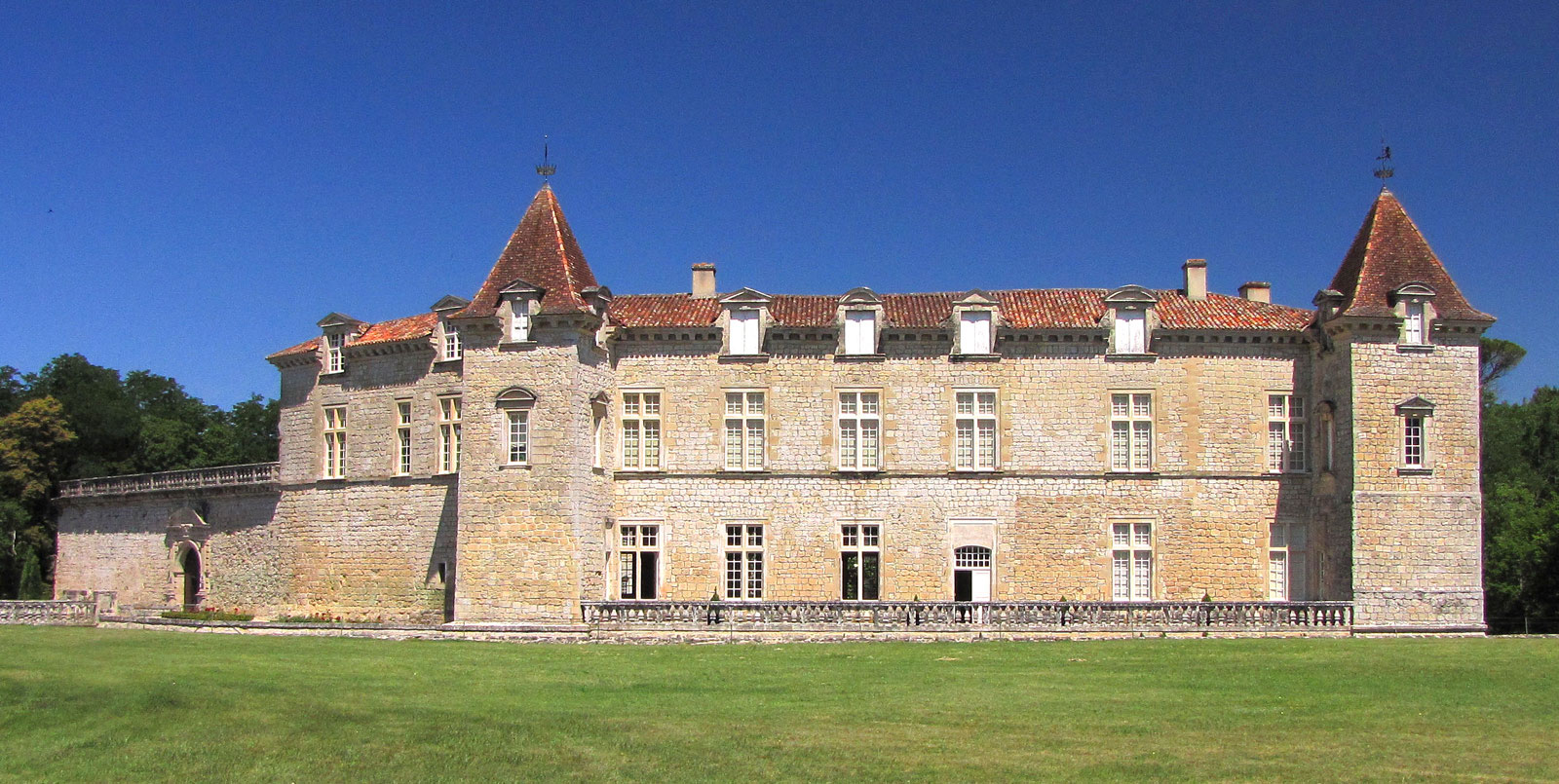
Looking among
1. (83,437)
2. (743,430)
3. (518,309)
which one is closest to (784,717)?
(518,309)

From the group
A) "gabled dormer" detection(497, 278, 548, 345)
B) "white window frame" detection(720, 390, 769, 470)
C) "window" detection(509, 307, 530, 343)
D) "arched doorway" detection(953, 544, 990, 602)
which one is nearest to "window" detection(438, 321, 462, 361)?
"gabled dormer" detection(497, 278, 548, 345)

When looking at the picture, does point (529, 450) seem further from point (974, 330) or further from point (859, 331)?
point (974, 330)

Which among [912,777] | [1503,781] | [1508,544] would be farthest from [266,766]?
[1508,544]

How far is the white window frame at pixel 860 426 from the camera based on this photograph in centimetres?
3634

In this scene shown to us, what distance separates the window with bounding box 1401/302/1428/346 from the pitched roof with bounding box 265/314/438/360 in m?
25.2

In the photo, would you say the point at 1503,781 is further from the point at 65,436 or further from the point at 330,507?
the point at 65,436

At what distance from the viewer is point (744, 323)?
36750 mm

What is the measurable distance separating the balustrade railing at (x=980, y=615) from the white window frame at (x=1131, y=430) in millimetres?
6050

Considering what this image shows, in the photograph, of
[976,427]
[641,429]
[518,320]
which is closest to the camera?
[518,320]

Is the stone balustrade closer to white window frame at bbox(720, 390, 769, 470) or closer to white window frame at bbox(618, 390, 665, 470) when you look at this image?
white window frame at bbox(618, 390, 665, 470)

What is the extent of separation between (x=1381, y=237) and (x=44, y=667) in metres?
31.2

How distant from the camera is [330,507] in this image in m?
40.7

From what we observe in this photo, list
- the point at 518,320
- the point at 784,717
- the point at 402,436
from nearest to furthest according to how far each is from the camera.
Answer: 1. the point at 784,717
2. the point at 518,320
3. the point at 402,436

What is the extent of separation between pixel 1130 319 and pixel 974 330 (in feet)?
13.2
